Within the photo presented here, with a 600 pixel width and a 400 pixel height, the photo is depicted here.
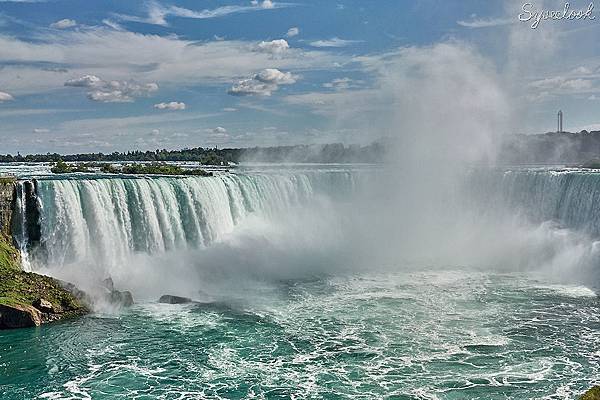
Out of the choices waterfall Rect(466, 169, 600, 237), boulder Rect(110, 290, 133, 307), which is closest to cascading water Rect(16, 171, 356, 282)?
boulder Rect(110, 290, 133, 307)

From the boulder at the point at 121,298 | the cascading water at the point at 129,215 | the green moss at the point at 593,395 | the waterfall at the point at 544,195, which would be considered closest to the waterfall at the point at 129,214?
the cascading water at the point at 129,215

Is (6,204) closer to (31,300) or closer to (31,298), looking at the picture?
(31,298)

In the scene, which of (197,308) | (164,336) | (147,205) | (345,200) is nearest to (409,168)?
(345,200)

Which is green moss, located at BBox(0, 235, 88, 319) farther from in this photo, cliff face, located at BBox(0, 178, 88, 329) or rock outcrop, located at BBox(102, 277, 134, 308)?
rock outcrop, located at BBox(102, 277, 134, 308)

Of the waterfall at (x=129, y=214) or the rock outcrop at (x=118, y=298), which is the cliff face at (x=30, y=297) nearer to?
the rock outcrop at (x=118, y=298)

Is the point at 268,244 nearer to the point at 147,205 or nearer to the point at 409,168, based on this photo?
the point at 147,205

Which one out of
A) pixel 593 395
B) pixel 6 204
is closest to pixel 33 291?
pixel 6 204
